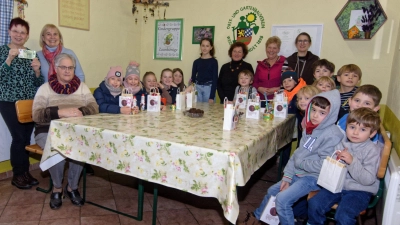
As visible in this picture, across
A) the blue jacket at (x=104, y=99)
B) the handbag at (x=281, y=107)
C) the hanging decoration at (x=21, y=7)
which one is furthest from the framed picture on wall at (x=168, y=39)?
the handbag at (x=281, y=107)

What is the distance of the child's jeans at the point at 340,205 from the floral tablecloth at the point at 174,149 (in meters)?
0.42

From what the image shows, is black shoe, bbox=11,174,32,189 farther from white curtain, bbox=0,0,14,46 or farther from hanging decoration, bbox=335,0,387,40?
hanging decoration, bbox=335,0,387,40

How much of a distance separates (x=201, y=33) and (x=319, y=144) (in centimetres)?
301

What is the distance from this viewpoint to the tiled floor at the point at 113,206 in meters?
2.38

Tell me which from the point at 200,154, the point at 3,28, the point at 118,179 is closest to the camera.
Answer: the point at 200,154

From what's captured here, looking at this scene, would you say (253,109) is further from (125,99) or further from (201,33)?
(201,33)

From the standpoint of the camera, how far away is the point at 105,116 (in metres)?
2.42

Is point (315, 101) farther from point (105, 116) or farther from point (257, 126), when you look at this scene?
point (105, 116)

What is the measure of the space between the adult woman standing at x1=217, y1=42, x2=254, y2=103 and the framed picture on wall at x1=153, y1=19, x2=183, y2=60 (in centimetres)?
98

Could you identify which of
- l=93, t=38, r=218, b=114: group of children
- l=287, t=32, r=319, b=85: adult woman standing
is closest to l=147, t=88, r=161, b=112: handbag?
l=93, t=38, r=218, b=114: group of children

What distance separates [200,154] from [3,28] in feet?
8.34

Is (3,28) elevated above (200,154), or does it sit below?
above

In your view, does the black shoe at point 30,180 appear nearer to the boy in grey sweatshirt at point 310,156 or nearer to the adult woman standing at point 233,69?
the boy in grey sweatshirt at point 310,156

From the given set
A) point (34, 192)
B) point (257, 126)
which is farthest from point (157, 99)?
point (34, 192)
